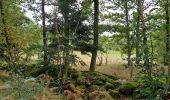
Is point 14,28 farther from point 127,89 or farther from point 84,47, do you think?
point 127,89

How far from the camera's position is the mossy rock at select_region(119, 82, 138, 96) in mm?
16047

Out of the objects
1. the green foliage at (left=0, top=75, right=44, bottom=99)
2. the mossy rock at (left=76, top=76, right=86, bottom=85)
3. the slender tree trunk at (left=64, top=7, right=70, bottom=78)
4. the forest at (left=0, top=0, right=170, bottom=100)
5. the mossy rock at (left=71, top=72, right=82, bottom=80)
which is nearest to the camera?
the green foliage at (left=0, top=75, right=44, bottom=99)

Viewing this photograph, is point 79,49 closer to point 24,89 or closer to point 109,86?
point 109,86

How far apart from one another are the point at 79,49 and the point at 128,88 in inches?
310

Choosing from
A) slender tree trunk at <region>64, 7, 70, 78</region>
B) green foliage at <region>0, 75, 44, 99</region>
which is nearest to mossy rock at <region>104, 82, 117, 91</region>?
slender tree trunk at <region>64, 7, 70, 78</region>

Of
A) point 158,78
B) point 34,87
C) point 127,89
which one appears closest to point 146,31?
point 158,78

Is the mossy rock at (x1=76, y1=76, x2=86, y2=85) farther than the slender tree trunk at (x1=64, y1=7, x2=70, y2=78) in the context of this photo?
No

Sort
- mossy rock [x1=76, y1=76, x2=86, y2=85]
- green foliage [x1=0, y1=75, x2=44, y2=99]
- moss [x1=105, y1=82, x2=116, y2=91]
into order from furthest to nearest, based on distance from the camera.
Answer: mossy rock [x1=76, y1=76, x2=86, y2=85] < moss [x1=105, y1=82, x2=116, y2=91] < green foliage [x1=0, y1=75, x2=44, y2=99]

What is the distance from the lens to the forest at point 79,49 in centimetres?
1252

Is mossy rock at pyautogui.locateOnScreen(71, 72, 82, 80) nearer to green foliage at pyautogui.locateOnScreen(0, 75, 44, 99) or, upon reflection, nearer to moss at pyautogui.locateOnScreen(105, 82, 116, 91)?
moss at pyautogui.locateOnScreen(105, 82, 116, 91)

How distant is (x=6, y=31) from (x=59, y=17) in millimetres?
4926

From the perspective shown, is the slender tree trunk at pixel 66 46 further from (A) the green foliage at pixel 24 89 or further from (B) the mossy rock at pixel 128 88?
(A) the green foliage at pixel 24 89

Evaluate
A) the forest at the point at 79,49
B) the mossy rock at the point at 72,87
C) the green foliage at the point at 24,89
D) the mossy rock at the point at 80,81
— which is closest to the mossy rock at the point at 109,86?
the forest at the point at 79,49

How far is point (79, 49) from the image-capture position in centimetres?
2328
